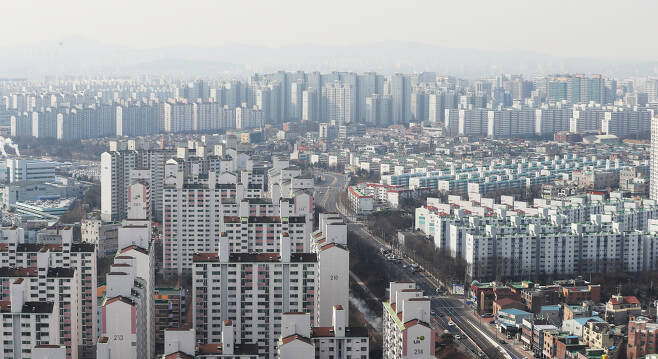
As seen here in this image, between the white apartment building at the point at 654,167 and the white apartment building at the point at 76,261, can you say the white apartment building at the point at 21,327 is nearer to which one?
the white apartment building at the point at 76,261

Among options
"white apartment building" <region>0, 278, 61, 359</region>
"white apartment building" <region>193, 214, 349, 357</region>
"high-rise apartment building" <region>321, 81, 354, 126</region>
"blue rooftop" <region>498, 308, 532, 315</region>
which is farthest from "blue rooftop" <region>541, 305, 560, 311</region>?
"high-rise apartment building" <region>321, 81, 354, 126</region>

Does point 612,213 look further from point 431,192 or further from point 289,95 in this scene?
point 289,95

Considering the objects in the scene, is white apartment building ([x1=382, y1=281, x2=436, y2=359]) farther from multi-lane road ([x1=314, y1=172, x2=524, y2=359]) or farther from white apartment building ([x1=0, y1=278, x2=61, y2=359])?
white apartment building ([x1=0, y1=278, x2=61, y2=359])

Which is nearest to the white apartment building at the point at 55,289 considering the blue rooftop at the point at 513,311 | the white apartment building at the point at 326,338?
the white apartment building at the point at 326,338

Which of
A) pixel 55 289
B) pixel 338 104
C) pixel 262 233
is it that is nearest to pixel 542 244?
pixel 262 233

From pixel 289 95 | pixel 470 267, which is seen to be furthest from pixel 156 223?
pixel 289 95

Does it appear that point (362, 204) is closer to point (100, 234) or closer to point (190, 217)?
point (190, 217)
